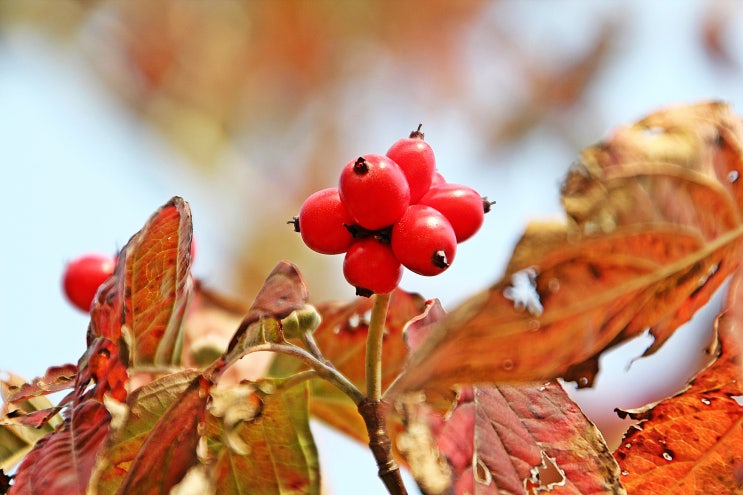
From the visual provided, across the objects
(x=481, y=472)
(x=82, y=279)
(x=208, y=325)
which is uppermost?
(x=82, y=279)

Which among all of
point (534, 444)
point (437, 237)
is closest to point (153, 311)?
point (437, 237)

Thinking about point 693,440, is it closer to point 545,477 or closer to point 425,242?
point 545,477

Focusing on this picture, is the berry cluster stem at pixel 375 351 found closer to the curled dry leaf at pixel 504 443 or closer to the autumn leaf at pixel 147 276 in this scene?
the curled dry leaf at pixel 504 443

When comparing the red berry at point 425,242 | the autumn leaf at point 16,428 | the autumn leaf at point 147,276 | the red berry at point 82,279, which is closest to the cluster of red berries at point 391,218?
the red berry at point 425,242

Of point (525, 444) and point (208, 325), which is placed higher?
point (208, 325)

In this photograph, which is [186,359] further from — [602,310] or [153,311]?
[602,310]

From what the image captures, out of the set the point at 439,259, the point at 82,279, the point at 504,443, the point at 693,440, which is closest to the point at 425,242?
the point at 439,259
